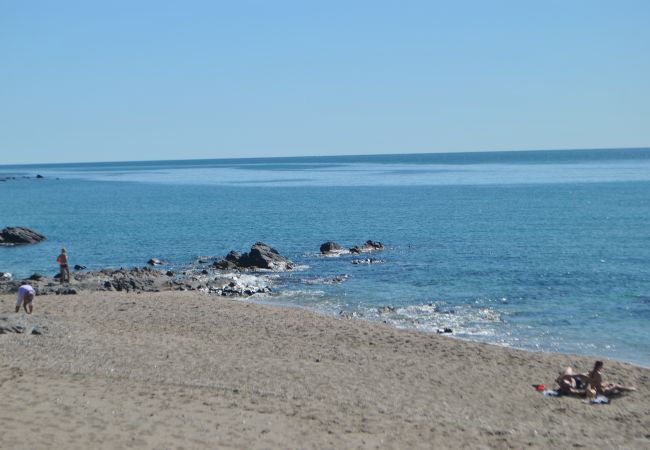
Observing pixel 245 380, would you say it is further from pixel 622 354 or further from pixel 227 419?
pixel 622 354

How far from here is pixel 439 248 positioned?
54281mm

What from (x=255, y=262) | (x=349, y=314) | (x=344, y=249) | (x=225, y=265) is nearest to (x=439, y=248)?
(x=344, y=249)

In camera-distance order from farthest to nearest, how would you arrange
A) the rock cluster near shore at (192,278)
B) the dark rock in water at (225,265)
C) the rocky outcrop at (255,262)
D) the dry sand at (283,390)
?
the dark rock in water at (225,265) → the rocky outcrop at (255,262) → the rock cluster near shore at (192,278) → the dry sand at (283,390)

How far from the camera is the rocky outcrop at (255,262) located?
153 ft

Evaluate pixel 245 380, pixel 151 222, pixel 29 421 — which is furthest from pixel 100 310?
pixel 151 222

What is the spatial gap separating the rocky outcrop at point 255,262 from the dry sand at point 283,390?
685 inches

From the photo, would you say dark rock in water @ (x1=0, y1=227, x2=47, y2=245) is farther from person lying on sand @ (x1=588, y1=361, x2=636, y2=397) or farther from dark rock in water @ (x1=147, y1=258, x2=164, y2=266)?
person lying on sand @ (x1=588, y1=361, x2=636, y2=397)

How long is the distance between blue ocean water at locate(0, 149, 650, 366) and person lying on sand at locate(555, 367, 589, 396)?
6.23m

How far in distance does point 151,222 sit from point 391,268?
39.9 meters

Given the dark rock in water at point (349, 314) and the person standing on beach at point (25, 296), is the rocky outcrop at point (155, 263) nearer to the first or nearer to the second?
the dark rock in water at point (349, 314)

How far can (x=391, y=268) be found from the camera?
4578 cm

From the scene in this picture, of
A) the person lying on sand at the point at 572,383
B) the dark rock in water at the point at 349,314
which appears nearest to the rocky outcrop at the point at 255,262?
the dark rock in water at the point at 349,314

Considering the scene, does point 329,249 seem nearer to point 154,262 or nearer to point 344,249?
point 344,249

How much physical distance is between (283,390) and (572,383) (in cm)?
860
